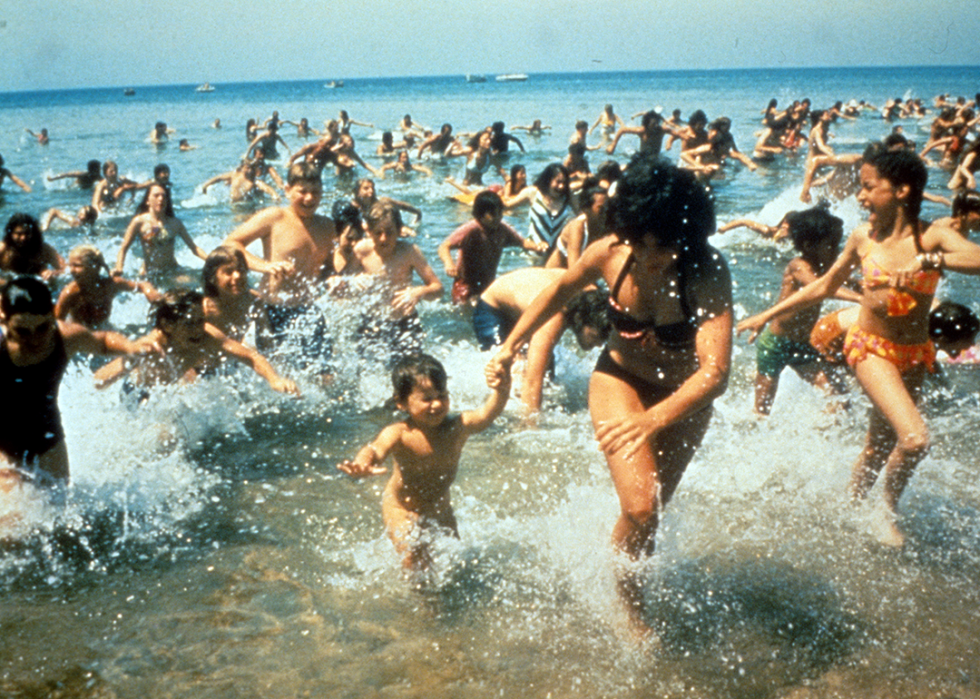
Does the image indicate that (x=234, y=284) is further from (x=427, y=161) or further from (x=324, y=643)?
(x=427, y=161)

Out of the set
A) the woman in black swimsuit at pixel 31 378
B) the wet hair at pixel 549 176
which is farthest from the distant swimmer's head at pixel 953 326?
the woman in black swimsuit at pixel 31 378

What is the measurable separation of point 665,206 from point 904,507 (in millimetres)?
2532

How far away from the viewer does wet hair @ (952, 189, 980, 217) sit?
512 centimetres

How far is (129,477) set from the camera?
15.7ft

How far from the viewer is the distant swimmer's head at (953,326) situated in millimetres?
5480

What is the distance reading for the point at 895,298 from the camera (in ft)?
12.8

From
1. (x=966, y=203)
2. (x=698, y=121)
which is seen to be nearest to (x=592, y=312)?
(x=966, y=203)

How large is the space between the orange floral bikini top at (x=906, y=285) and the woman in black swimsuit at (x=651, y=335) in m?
1.26

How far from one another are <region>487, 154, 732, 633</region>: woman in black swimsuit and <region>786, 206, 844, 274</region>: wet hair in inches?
89.2

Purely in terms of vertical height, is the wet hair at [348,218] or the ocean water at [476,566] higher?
the wet hair at [348,218]

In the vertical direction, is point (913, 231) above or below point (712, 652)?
above

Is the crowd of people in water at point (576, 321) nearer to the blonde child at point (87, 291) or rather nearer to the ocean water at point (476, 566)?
the blonde child at point (87, 291)

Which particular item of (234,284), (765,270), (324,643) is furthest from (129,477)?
(765,270)

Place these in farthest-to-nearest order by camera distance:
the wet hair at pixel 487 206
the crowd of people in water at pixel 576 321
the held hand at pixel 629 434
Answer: the wet hair at pixel 487 206
the crowd of people in water at pixel 576 321
the held hand at pixel 629 434
